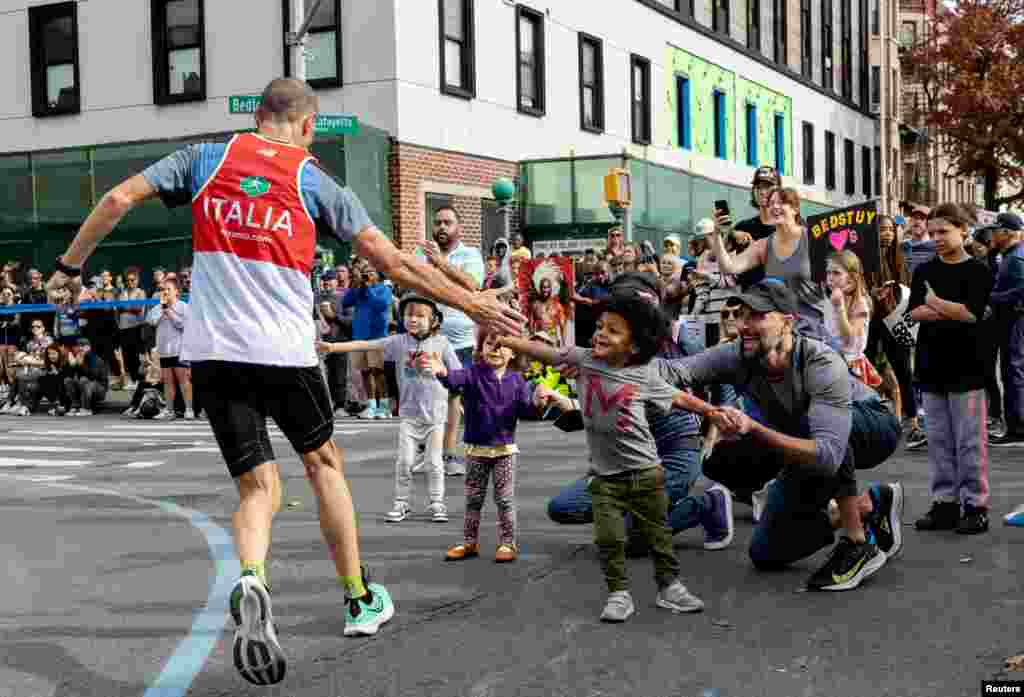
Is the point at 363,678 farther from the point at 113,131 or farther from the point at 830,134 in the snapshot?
the point at 830,134

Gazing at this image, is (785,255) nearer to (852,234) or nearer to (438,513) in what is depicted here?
(438,513)

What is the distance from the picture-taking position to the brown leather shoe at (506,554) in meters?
7.04

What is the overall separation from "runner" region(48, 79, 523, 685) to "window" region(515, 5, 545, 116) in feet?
72.1

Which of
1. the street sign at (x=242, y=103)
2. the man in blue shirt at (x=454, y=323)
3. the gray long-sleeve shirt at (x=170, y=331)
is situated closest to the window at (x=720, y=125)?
the street sign at (x=242, y=103)

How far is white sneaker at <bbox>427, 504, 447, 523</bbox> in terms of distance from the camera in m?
8.51

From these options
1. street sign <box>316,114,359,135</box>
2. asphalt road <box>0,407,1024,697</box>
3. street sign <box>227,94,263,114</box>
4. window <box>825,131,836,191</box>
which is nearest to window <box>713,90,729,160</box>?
window <box>825,131,836,191</box>

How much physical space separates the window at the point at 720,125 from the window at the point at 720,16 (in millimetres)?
1876

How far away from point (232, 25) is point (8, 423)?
29.5ft

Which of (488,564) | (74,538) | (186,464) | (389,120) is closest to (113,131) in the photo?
(389,120)

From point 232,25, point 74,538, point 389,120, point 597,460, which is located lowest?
point 74,538

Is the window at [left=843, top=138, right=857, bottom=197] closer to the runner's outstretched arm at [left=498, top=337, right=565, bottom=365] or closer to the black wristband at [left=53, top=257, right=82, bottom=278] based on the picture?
the runner's outstretched arm at [left=498, top=337, right=565, bottom=365]

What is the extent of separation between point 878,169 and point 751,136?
51.5 feet

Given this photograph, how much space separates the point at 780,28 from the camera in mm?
43719

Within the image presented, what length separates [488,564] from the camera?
23.1ft
